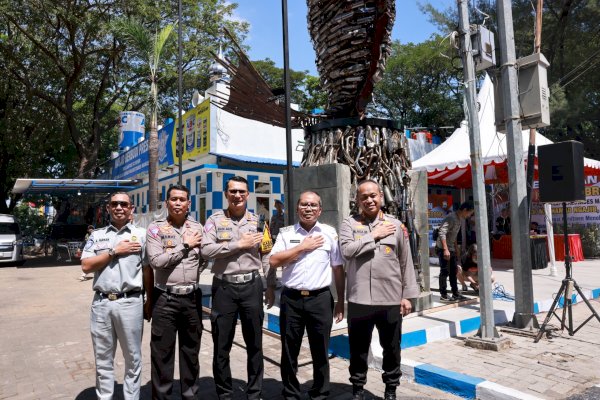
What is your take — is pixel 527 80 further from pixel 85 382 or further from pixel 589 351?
pixel 85 382

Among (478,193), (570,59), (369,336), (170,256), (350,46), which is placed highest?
(570,59)

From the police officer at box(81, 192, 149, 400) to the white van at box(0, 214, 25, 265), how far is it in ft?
52.8

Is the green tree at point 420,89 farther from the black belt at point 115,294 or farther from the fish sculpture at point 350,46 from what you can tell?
the black belt at point 115,294

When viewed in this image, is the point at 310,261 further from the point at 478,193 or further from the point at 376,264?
the point at 478,193

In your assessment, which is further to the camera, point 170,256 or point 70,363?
point 70,363

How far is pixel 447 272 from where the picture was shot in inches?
281

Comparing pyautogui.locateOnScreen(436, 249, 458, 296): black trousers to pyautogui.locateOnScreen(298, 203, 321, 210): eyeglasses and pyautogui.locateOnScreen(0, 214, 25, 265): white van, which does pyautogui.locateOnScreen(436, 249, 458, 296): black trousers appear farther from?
pyautogui.locateOnScreen(0, 214, 25, 265): white van

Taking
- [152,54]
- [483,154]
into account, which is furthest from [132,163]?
[483,154]

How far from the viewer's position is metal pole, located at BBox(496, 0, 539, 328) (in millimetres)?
5418

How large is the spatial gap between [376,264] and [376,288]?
18 cm

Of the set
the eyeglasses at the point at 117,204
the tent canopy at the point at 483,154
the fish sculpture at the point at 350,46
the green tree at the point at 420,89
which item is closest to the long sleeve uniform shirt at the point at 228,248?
the eyeglasses at the point at 117,204

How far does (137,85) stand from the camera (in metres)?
24.0

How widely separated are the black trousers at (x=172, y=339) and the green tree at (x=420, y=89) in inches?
965

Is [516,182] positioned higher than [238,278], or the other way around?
[516,182]
